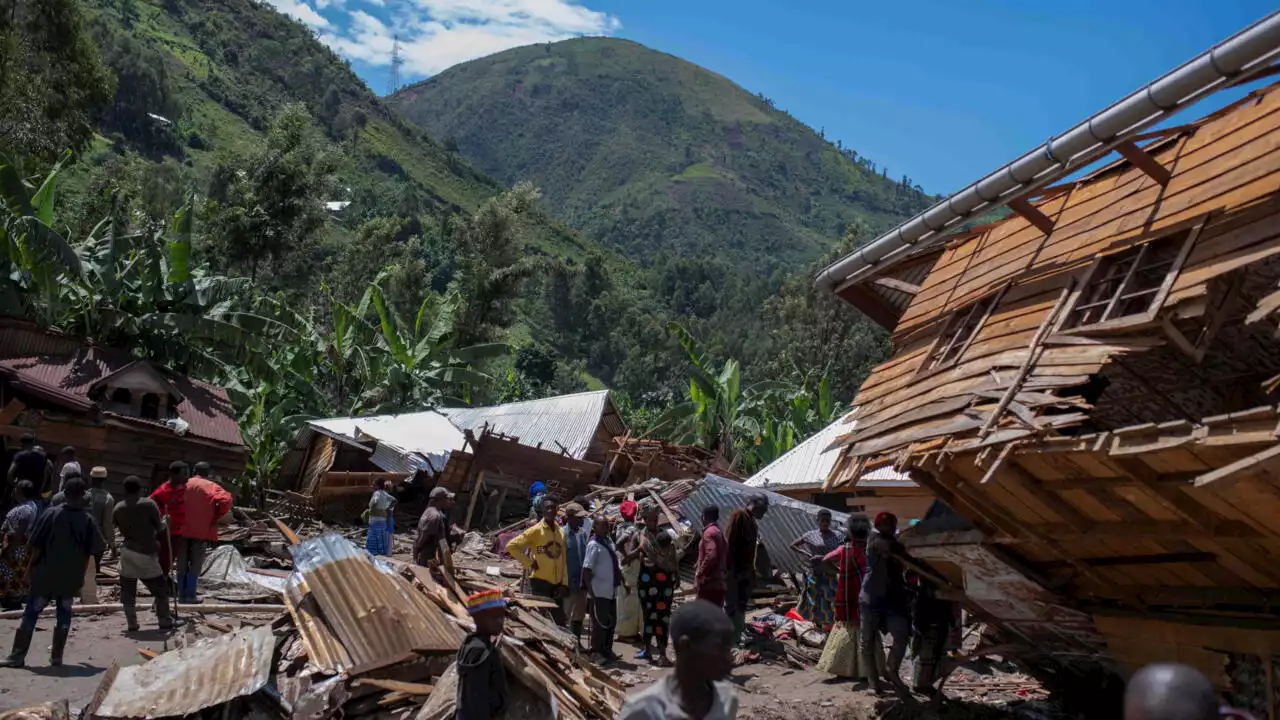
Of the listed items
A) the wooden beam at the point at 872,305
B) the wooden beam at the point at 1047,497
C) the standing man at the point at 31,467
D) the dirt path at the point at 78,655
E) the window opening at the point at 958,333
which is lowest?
the dirt path at the point at 78,655

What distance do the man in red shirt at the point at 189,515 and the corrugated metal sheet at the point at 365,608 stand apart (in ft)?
6.57

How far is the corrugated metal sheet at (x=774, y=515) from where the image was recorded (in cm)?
1575

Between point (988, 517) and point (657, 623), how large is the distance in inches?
151

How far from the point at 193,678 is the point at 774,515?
9671mm

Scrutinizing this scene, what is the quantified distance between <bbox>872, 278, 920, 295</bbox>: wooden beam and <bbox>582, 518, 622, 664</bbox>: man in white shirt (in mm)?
4289

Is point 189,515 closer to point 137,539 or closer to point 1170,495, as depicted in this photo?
point 137,539

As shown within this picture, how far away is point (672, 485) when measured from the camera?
18094 millimetres

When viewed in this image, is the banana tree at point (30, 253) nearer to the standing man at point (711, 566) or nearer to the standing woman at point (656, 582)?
the standing woman at point (656, 582)

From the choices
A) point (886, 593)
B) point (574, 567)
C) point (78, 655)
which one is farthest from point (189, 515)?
point (886, 593)

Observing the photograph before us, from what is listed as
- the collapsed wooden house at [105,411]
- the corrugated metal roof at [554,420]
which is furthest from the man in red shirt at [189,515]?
the corrugated metal roof at [554,420]

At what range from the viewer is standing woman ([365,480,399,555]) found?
13742 millimetres

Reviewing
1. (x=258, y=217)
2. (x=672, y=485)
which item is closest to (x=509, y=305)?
(x=258, y=217)

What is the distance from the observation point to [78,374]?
18156mm

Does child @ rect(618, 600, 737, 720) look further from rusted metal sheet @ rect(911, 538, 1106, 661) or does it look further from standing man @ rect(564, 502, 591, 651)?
standing man @ rect(564, 502, 591, 651)
